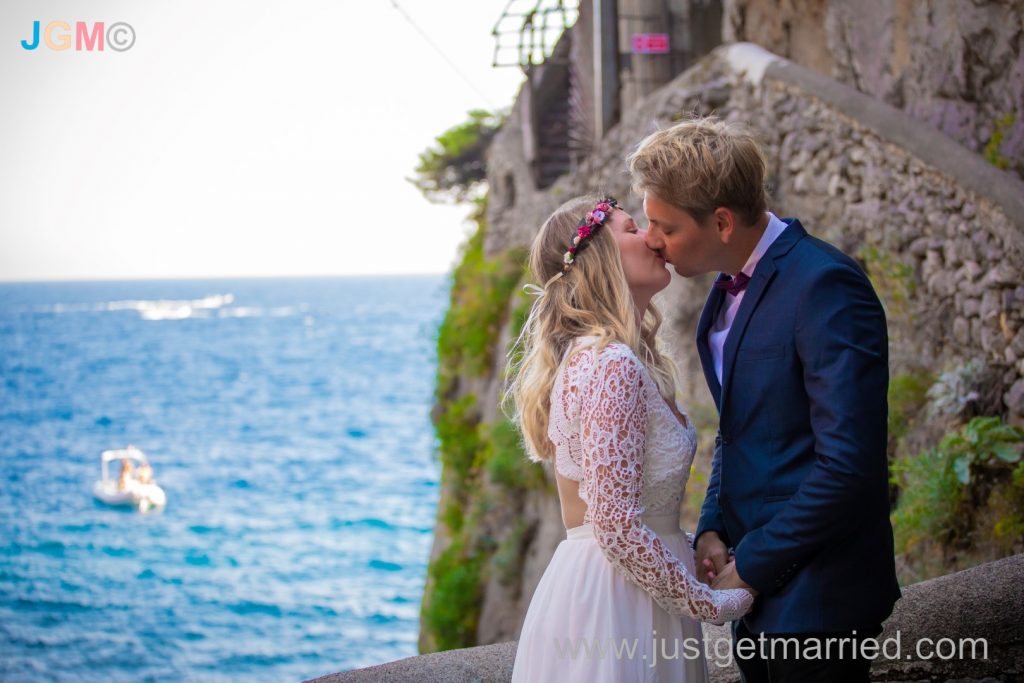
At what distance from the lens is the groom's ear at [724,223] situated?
8.36 feet

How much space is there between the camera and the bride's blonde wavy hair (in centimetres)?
265

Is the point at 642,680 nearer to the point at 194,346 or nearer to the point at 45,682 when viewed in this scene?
the point at 45,682

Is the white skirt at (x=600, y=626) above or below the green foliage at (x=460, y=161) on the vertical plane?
below

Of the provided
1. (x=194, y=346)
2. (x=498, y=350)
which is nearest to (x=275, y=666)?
(x=498, y=350)

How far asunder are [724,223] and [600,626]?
114cm

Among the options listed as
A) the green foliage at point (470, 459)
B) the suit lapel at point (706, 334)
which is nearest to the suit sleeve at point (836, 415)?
the suit lapel at point (706, 334)

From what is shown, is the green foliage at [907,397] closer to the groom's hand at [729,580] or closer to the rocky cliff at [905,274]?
the rocky cliff at [905,274]

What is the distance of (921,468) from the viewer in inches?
224

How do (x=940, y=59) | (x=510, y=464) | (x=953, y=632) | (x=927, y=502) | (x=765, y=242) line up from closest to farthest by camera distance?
(x=765, y=242)
(x=953, y=632)
(x=927, y=502)
(x=940, y=59)
(x=510, y=464)

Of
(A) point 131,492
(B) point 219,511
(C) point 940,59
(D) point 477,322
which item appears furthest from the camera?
(B) point 219,511

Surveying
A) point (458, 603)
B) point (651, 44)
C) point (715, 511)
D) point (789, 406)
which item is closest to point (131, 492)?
point (458, 603)

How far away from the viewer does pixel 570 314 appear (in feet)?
8.72

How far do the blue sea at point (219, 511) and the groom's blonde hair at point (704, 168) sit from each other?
12.9 metres

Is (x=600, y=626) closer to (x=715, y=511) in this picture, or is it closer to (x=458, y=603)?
(x=715, y=511)
